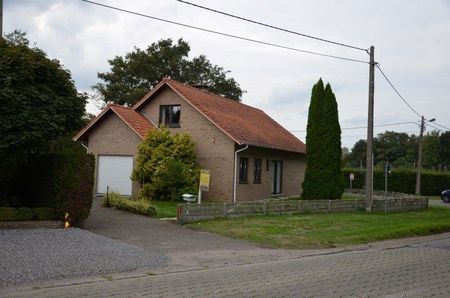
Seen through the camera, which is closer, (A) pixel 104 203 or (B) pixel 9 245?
(B) pixel 9 245

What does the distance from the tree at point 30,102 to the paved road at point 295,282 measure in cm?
666

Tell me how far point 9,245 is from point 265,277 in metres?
5.84

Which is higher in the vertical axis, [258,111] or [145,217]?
[258,111]

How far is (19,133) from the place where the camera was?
14.3 metres

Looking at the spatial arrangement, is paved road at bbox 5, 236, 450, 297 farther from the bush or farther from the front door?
the front door

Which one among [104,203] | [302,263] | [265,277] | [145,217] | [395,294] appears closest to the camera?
[395,294]

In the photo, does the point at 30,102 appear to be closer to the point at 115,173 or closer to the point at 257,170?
the point at 115,173

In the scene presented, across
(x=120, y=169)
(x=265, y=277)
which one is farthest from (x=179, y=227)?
(x=120, y=169)

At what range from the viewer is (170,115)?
28.6m

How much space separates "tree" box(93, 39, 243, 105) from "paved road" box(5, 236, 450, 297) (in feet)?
137

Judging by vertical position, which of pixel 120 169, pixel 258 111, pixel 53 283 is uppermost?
pixel 258 111

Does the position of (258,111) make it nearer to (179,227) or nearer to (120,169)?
(120,169)

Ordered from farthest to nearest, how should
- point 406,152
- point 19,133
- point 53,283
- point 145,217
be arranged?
point 406,152
point 145,217
point 19,133
point 53,283

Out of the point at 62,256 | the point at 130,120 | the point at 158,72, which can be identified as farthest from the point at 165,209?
the point at 158,72
